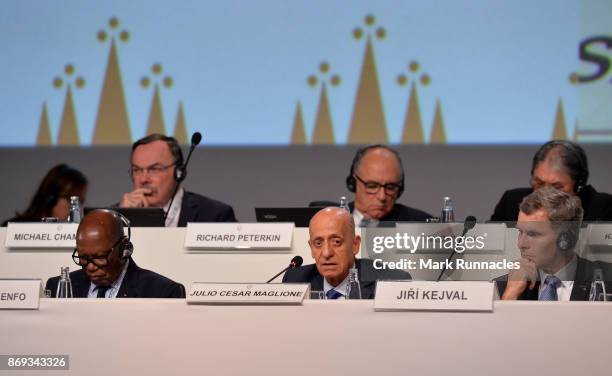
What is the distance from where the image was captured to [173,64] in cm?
600

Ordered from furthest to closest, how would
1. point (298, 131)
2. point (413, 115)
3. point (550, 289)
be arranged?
point (298, 131) < point (413, 115) < point (550, 289)

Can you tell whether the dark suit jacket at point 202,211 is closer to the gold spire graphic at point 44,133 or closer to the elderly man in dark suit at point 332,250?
the elderly man in dark suit at point 332,250

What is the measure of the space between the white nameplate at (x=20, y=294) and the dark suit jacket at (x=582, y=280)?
3.63ft

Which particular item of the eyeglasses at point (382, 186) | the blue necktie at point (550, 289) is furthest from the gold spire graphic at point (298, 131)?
the blue necktie at point (550, 289)

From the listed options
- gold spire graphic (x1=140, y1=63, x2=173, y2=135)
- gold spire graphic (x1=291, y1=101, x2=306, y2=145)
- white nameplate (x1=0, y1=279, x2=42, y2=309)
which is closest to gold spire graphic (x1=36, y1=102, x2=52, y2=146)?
gold spire graphic (x1=140, y1=63, x2=173, y2=135)

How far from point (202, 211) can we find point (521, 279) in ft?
8.00

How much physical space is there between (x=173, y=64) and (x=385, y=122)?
3.96 feet

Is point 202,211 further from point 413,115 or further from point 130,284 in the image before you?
point 413,115

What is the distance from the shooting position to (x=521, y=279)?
2.69 metres

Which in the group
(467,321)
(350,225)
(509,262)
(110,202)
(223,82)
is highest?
A: (223,82)

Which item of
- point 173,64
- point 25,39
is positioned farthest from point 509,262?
point 25,39

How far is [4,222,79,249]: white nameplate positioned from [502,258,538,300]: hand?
6.49ft

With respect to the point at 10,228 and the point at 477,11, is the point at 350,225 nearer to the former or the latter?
the point at 10,228

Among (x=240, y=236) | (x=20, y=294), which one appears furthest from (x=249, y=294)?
(x=240, y=236)
